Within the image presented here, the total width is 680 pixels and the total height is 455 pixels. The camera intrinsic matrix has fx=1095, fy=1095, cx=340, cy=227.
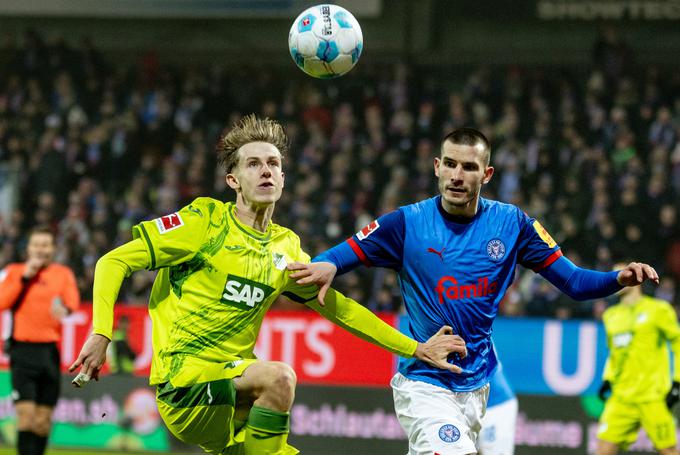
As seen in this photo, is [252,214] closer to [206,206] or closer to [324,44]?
[206,206]

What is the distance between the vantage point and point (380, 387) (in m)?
11.5

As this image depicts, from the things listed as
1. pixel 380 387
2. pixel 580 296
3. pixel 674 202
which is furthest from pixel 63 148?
pixel 580 296

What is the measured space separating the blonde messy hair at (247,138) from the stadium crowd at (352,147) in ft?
25.4

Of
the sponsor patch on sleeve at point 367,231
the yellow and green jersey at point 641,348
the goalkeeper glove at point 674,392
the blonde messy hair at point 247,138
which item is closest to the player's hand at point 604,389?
the yellow and green jersey at point 641,348

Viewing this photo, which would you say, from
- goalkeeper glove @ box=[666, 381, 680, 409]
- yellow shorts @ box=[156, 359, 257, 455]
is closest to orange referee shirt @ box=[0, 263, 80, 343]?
yellow shorts @ box=[156, 359, 257, 455]

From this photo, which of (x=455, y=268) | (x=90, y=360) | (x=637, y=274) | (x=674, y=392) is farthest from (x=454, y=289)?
(x=674, y=392)

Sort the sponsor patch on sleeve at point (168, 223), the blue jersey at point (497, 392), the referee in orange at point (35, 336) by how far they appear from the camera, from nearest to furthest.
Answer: the sponsor patch on sleeve at point (168, 223) < the blue jersey at point (497, 392) < the referee in orange at point (35, 336)

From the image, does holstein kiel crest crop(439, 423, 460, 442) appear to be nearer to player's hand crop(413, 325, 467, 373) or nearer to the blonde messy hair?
player's hand crop(413, 325, 467, 373)

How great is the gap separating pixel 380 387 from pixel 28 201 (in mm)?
7346

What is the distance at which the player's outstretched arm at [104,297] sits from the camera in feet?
15.7

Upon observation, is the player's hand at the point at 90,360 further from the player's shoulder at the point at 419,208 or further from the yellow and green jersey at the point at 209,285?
the player's shoulder at the point at 419,208

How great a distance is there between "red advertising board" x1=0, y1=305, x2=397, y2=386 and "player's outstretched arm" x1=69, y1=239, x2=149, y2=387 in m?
6.41

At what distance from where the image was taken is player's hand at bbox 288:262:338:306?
5309mm

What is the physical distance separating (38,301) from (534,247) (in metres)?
5.22
